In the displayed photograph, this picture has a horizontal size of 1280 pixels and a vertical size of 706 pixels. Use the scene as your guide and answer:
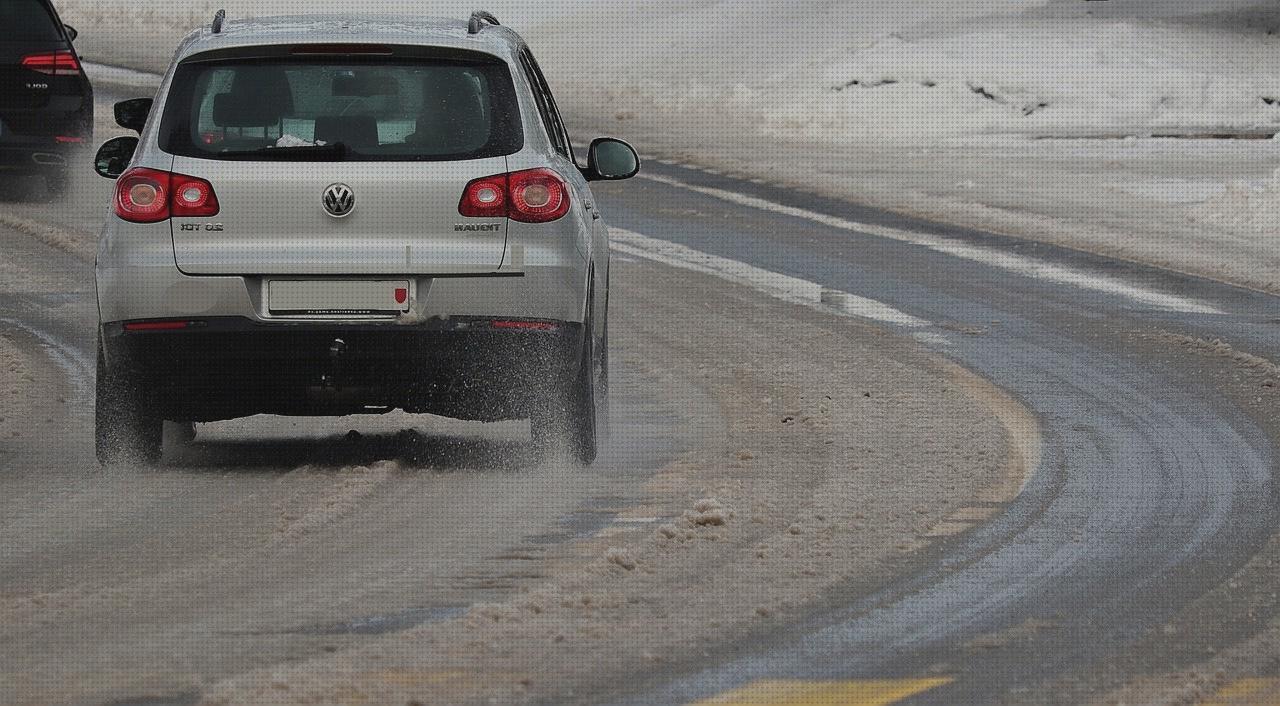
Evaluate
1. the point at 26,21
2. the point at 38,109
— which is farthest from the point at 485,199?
the point at 26,21

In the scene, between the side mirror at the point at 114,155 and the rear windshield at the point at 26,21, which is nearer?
the side mirror at the point at 114,155

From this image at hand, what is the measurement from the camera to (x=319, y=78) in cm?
Answer: 796

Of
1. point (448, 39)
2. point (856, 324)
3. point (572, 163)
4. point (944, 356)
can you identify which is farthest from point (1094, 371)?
point (448, 39)

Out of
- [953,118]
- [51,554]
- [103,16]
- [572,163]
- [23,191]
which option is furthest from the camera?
[103,16]

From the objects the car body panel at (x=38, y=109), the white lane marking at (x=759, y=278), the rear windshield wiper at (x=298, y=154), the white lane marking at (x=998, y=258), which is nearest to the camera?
the rear windshield wiper at (x=298, y=154)

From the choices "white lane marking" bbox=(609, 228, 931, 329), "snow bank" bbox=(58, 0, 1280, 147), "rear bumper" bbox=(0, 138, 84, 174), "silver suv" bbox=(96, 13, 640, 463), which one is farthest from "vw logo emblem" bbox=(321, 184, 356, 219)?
"snow bank" bbox=(58, 0, 1280, 147)

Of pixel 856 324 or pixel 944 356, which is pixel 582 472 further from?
pixel 856 324

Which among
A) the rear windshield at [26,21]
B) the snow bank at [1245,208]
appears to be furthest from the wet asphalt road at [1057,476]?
the rear windshield at [26,21]

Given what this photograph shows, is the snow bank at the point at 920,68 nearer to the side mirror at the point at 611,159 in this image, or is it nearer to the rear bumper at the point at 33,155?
the rear bumper at the point at 33,155

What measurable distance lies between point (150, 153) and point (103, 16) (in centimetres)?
3610

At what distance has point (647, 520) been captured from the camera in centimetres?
731

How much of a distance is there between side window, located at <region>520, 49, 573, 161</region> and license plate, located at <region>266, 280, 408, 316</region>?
39.4 inches

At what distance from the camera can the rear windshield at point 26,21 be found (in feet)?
56.7

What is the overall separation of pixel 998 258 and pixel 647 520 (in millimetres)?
9021
